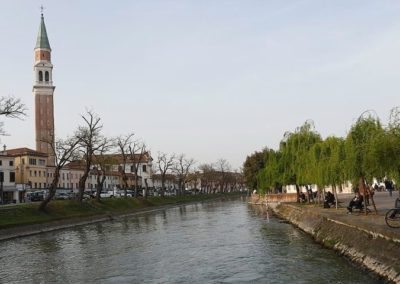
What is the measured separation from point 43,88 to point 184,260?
142 metres

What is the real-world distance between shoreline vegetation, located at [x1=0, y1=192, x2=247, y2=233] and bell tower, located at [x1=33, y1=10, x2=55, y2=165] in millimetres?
64276

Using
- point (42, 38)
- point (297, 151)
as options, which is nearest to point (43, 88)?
point (42, 38)

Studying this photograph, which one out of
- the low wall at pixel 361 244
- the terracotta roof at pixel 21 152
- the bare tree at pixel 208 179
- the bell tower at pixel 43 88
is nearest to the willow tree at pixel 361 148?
the low wall at pixel 361 244

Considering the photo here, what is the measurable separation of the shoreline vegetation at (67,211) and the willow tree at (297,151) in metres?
25.6

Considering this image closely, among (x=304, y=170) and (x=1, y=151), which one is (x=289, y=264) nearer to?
(x=304, y=170)

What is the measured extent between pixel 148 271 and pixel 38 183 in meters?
114

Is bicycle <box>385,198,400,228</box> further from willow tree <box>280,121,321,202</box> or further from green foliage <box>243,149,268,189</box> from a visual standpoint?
green foliage <box>243,149,268,189</box>

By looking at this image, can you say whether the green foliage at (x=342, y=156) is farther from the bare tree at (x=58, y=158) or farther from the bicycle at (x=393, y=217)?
the bare tree at (x=58, y=158)

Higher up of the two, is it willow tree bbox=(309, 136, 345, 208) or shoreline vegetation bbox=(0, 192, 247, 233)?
willow tree bbox=(309, 136, 345, 208)

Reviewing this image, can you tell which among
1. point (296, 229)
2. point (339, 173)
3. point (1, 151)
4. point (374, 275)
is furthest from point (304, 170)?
point (1, 151)

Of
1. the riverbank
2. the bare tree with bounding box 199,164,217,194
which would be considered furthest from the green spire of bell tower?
the riverbank

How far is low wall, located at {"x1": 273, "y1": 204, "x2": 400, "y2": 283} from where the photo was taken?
19.2 metres

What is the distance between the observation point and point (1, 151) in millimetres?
120750

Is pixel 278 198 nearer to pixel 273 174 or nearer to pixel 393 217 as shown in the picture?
pixel 273 174
